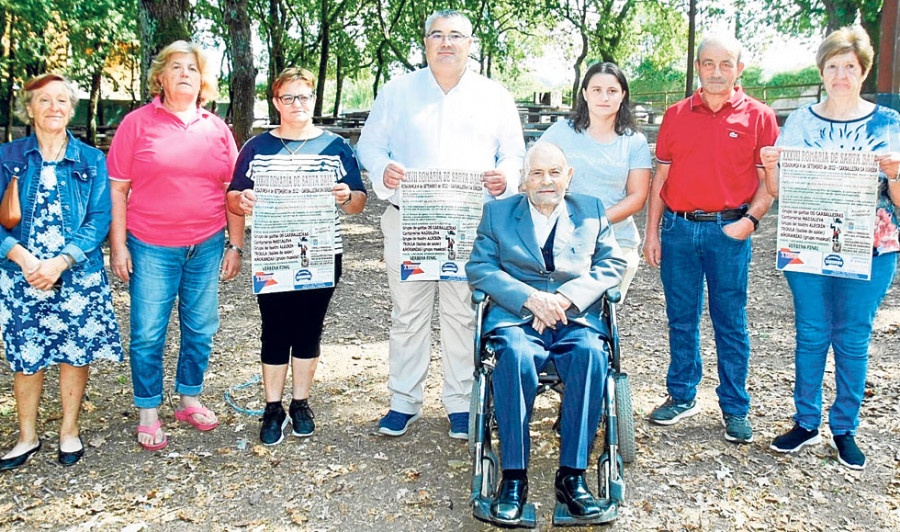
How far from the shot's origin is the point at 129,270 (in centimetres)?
409

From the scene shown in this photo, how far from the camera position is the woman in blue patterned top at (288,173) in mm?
3984

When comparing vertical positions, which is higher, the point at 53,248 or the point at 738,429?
the point at 53,248

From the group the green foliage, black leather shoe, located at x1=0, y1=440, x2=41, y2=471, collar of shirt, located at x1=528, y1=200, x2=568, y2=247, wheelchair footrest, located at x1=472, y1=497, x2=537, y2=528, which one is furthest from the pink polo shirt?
the green foliage

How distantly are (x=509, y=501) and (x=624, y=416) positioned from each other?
70cm

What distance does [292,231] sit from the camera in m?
4.03

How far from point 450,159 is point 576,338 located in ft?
4.01

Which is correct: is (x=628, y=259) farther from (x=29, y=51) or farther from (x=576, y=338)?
(x=29, y=51)

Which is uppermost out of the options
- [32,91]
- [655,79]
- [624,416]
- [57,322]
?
[655,79]

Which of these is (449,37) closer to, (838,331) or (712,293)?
(712,293)

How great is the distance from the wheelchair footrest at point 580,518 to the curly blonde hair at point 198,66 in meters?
2.74

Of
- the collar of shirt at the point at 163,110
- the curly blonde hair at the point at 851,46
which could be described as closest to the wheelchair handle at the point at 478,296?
the collar of shirt at the point at 163,110

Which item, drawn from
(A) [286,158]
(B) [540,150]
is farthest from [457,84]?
(A) [286,158]

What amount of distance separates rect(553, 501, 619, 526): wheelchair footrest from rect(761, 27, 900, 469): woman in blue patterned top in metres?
1.34

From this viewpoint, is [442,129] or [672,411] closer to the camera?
[442,129]
